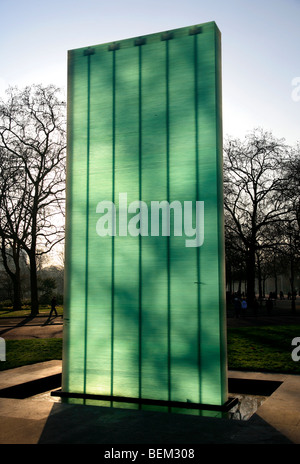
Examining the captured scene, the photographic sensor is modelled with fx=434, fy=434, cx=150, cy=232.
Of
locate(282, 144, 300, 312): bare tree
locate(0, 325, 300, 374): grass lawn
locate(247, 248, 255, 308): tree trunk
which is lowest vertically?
locate(0, 325, 300, 374): grass lawn

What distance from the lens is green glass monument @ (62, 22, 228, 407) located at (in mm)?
7273

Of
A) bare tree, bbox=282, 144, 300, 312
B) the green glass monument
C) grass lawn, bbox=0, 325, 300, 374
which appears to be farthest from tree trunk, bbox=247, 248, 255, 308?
the green glass monument

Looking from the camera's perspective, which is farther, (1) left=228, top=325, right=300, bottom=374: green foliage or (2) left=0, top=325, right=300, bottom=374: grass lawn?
(2) left=0, top=325, right=300, bottom=374: grass lawn

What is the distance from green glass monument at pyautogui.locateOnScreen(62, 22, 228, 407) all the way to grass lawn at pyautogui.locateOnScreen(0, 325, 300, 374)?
3974 millimetres

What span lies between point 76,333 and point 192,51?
556cm

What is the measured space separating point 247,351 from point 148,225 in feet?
25.7

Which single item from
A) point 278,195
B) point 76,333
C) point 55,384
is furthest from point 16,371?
point 278,195

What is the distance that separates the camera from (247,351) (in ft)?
45.2

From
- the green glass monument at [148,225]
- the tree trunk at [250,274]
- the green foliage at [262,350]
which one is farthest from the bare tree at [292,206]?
the green glass monument at [148,225]

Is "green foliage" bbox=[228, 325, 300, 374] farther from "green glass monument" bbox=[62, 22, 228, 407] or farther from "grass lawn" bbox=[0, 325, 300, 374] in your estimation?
"green glass monument" bbox=[62, 22, 228, 407]

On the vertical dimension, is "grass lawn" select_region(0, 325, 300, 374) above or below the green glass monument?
below

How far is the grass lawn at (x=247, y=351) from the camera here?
11227 mm

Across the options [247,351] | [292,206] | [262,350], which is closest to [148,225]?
[247,351]
